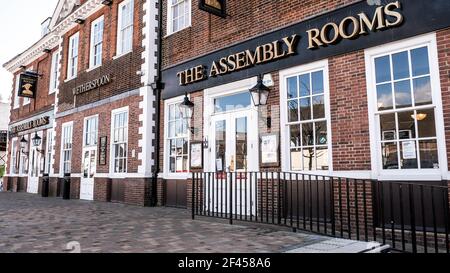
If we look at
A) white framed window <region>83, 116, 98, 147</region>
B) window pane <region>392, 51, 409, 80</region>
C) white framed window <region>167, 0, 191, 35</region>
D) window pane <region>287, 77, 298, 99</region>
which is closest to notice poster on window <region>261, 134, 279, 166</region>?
window pane <region>287, 77, 298, 99</region>

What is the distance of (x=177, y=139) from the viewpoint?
10969 millimetres

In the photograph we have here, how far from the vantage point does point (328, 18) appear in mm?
7328

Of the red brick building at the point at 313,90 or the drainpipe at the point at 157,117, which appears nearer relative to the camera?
the red brick building at the point at 313,90

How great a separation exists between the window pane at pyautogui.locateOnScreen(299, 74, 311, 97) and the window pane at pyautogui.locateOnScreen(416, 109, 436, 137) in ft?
7.33

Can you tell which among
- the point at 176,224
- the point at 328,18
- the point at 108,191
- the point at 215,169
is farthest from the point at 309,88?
the point at 108,191

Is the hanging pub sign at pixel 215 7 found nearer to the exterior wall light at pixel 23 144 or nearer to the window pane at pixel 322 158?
the window pane at pixel 322 158

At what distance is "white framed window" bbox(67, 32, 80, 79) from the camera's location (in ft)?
53.5

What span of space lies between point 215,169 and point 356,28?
4819 millimetres

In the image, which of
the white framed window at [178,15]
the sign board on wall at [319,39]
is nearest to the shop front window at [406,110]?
the sign board on wall at [319,39]

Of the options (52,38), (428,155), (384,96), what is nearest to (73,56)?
(52,38)

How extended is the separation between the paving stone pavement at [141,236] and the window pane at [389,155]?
190 cm

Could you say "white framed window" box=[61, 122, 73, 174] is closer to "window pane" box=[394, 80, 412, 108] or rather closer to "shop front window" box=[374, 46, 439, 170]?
"shop front window" box=[374, 46, 439, 170]

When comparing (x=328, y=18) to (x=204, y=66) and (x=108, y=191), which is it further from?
(x=108, y=191)

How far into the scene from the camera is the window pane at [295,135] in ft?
25.6
